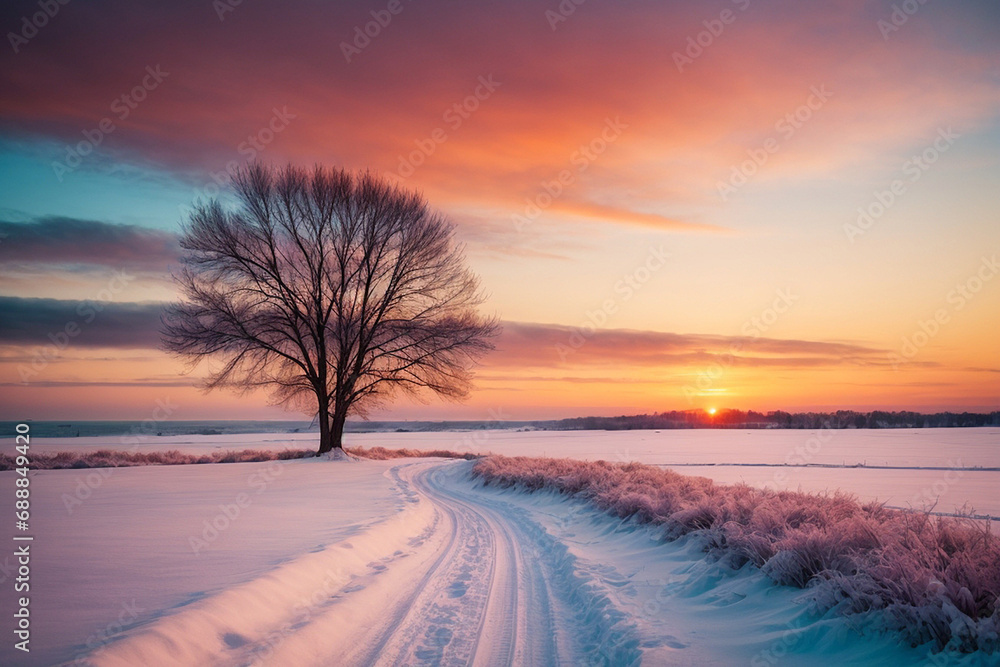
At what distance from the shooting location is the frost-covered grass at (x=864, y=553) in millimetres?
3479

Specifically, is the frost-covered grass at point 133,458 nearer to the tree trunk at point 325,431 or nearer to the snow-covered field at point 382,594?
the tree trunk at point 325,431

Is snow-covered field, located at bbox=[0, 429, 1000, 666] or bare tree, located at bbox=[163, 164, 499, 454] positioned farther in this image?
bare tree, located at bbox=[163, 164, 499, 454]

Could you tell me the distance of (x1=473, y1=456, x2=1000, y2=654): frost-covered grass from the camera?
137 inches

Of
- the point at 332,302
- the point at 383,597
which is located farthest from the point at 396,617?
the point at 332,302

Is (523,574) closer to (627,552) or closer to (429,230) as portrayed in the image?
(627,552)

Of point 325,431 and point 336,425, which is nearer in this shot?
point 325,431

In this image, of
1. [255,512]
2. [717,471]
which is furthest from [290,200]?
[717,471]

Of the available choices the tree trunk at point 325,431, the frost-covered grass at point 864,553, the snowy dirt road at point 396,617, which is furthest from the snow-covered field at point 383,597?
the tree trunk at point 325,431

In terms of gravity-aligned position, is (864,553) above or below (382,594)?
above

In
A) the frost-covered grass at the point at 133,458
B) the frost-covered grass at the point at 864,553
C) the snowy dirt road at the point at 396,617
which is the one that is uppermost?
the frost-covered grass at the point at 864,553

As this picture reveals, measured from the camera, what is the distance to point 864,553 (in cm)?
489

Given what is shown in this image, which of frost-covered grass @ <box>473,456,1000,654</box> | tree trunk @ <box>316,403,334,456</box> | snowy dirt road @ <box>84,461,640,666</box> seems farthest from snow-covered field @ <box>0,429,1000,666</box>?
tree trunk @ <box>316,403,334,456</box>

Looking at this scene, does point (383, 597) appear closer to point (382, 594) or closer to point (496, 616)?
point (382, 594)

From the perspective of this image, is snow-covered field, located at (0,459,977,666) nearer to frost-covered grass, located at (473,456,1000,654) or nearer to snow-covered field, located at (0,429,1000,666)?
snow-covered field, located at (0,429,1000,666)
